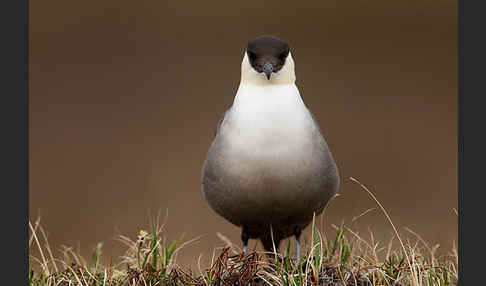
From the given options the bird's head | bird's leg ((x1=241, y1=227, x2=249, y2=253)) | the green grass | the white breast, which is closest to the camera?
the green grass

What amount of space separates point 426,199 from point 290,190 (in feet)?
15.6

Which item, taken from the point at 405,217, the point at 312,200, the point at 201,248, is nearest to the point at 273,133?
the point at 312,200

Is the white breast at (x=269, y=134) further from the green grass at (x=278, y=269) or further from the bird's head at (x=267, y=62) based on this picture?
the green grass at (x=278, y=269)

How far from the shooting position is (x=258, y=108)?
14.4 feet

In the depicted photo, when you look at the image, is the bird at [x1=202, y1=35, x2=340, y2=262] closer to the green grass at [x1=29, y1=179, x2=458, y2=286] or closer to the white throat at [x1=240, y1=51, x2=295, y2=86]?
the white throat at [x1=240, y1=51, x2=295, y2=86]

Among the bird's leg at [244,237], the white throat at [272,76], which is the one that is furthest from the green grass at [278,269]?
the white throat at [272,76]

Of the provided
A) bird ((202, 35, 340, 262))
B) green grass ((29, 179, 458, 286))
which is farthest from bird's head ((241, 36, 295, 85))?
green grass ((29, 179, 458, 286))

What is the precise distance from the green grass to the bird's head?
2.80 feet

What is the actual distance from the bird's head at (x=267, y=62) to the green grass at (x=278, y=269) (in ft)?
2.80

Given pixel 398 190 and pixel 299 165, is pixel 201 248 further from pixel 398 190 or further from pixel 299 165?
pixel 299 165

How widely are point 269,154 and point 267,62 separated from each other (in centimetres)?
53

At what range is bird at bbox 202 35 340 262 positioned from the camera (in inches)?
170

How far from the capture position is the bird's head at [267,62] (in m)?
4.42

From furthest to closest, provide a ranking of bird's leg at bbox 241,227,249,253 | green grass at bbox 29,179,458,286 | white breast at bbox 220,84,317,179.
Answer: bird's leg at bbox 241,227,249,253, white breast at bbox 220,84,317,179, green grass at bbox 29,179,458,286
